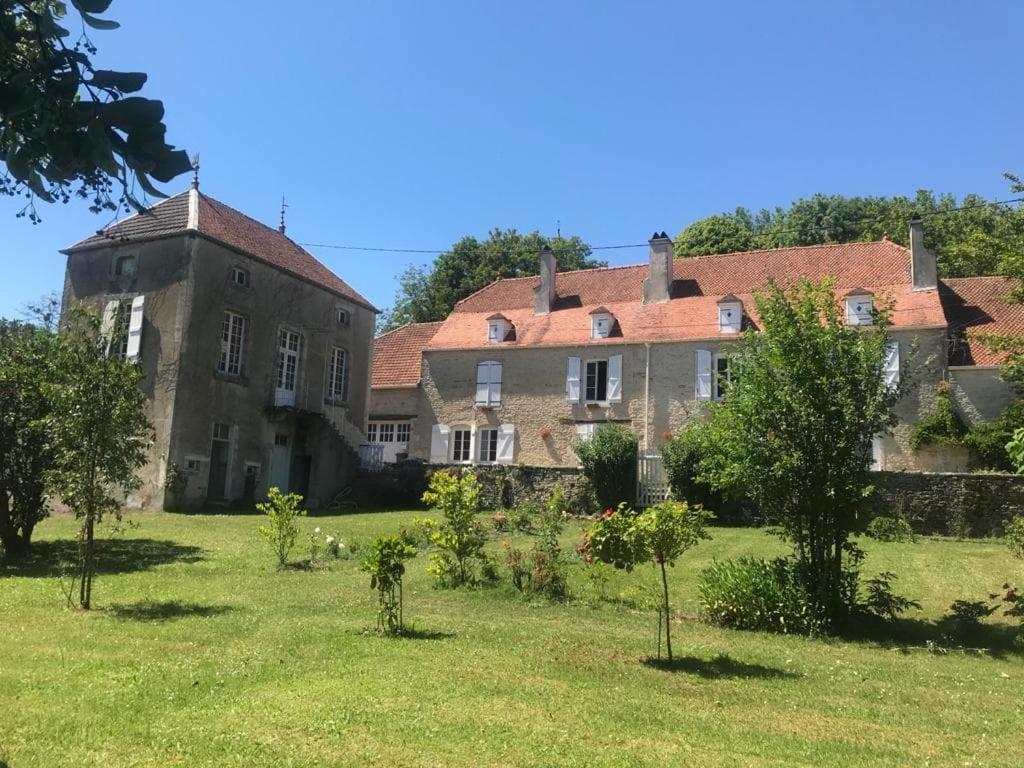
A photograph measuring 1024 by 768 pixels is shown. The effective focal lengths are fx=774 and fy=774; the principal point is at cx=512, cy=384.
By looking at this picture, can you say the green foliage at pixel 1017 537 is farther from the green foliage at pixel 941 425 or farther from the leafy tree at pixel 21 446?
the leafy tree at pixel 21 446

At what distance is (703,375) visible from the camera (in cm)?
2539

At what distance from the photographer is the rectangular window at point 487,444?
2844 centimetres

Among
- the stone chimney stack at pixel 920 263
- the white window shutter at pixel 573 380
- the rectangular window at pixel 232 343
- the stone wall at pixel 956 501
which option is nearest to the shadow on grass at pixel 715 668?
the stone wall at pixel 956 501

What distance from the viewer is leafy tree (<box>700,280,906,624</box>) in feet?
35.1

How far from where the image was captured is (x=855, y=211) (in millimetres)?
41125

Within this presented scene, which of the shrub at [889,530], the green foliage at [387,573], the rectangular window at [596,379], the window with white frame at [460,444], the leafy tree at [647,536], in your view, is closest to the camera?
the leafy tree at [647,536]

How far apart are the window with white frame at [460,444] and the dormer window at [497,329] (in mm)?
3563

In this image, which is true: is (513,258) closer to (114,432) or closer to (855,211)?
(855,211)

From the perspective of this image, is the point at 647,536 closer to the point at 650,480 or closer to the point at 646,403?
the point at 650,480

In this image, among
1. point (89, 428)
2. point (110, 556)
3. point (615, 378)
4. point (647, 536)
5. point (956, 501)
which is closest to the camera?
point (647, 536)

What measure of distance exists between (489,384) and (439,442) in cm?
291

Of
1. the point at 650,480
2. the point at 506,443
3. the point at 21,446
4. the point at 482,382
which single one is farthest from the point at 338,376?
the point at 21,446

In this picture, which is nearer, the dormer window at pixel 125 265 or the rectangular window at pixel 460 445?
Result: the dormer window at pixel 125 265

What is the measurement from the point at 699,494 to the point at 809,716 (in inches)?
556
